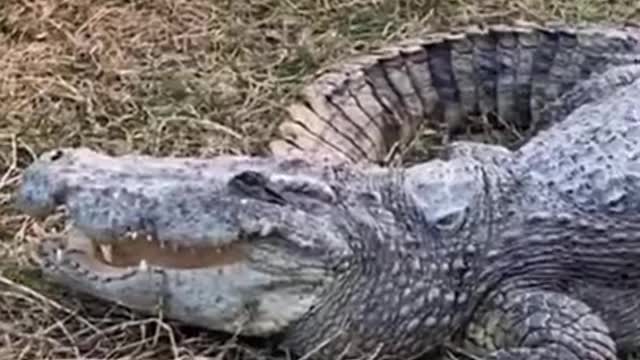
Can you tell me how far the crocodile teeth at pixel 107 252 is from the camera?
303 centimetres

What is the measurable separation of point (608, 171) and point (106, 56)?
1.52m

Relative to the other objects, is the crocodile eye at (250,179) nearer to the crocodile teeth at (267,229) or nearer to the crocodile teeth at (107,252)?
the crocodile teeth at (267,229)

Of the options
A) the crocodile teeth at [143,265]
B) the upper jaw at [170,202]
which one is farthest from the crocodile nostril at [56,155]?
the crocodile teeth at [143,265]

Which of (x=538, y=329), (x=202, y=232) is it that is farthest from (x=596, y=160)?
(x=202, y=232)

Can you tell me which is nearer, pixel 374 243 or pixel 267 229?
pixel 267 229

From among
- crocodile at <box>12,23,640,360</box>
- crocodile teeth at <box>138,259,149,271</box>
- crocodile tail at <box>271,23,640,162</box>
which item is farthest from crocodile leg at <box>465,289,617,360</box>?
crocodile tail at <box>271,23,640,162</box>

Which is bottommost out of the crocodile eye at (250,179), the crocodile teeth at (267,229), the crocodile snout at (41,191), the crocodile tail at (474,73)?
the crocodile tail at (474,73)

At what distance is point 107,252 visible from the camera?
304 cm

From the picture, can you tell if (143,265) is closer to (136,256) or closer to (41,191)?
(136,256)

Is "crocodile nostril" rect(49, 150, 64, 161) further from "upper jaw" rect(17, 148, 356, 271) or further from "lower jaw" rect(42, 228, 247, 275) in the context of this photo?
"lower jaw" rect(42, 228, 247, 275)

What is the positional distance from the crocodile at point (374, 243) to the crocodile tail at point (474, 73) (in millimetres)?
443

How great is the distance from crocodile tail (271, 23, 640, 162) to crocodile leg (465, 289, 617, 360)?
2.52ft

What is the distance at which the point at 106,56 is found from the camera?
4266mm

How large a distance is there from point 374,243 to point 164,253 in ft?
1.25
